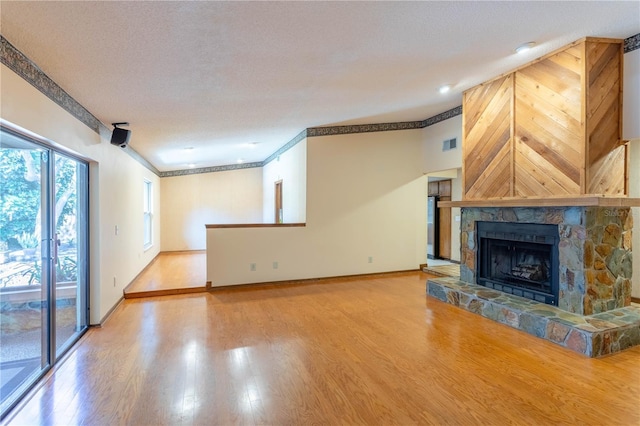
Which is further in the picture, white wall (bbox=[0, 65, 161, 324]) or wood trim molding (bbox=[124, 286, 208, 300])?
wood trim molding (bbox=[124, 286, 208, 300])

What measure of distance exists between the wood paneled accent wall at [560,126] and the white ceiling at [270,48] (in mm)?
201

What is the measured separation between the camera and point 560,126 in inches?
128

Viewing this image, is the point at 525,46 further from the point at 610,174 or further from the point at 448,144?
the point at 448,144

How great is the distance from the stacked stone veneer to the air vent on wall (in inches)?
89.1

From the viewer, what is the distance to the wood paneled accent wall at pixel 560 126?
3051 millimetres

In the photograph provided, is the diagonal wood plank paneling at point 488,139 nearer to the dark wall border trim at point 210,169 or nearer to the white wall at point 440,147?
the white wall at point 440,147

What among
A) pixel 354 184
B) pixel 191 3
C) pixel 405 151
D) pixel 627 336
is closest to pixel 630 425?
pixel 627 336

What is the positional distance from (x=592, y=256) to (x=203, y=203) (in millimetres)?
8530

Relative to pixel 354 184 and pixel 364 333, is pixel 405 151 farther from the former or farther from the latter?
pixel 364 333

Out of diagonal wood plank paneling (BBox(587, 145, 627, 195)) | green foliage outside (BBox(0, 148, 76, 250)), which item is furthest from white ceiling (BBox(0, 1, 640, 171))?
diagonal wood plank paneling (BBox(587, 145, 627, 195))

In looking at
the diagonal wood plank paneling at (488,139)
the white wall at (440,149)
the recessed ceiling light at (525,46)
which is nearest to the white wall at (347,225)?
the white wall at (440,149)

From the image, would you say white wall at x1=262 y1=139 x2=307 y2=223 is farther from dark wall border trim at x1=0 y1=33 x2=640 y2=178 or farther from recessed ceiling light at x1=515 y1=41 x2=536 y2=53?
recessed ceiling light at x1=515 y1=41 x2=536 y2=53

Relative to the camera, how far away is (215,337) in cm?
318

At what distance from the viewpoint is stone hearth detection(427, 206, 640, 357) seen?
9.44 feet
